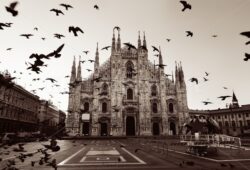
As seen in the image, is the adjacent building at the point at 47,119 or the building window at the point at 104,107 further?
the building window at the point at 104,107

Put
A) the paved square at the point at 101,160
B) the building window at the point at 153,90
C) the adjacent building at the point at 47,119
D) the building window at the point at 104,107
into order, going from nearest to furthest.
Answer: the adjacent building at the point at 47,119 → the paved square at the point at 101,160 → the building window at the point at 104,107 → the building window at the point at 153,90

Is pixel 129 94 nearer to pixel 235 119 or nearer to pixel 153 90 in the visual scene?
pixel 153 90

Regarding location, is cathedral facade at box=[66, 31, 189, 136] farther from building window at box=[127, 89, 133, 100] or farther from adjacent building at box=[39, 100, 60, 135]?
adjacent building at box=[39, 100, 60, 135]

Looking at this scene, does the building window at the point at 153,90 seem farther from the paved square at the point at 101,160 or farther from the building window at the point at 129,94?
the paved square at the point at 101,160

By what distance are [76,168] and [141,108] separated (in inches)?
1412

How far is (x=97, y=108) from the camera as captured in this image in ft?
146

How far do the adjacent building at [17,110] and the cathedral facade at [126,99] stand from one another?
433 inches

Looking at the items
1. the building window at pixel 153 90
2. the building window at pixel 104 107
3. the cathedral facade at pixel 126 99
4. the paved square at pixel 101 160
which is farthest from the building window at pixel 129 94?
the paved square at pixel 101 160

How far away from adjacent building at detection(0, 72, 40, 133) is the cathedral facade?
11.0m

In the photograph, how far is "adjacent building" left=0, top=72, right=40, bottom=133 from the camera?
39.8 metres

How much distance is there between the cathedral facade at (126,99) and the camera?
44.0 m

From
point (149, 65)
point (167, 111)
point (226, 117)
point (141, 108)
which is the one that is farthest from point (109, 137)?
point (226, 117)

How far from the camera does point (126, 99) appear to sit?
46.7 metres

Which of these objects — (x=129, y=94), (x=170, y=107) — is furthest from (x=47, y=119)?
(x=170, y=107)
